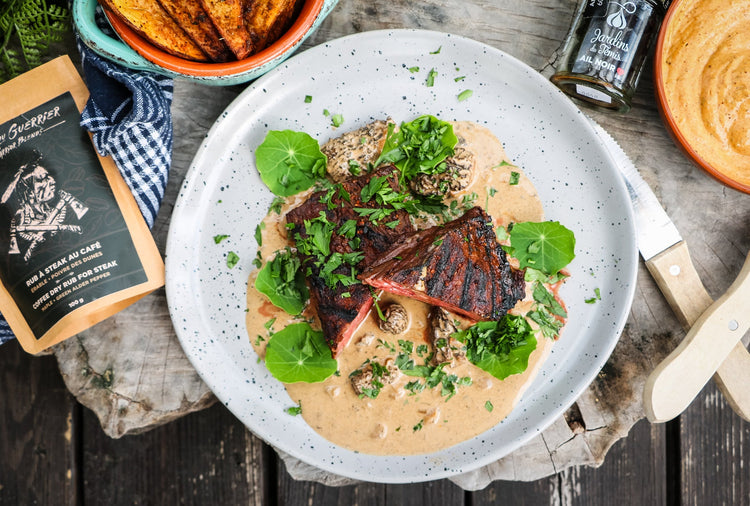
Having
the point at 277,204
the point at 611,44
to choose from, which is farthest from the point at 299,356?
the point at 611,44

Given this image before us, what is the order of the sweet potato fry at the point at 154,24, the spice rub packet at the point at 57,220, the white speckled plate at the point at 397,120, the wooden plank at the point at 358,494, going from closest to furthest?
1. the sweet potato fry at the point at 154,24
2. the spice rub packet at the point at 57,220
3. the white speckled plate at the point at 397,120
4. the wooden plank at the point at 358,494

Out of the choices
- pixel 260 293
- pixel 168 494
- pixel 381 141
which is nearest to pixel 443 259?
pixel 381 141

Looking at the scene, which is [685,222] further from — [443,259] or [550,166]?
[443,259]

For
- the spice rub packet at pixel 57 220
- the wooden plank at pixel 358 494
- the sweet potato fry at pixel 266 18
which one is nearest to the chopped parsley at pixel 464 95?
the sweet potato fry at pixel 266 18

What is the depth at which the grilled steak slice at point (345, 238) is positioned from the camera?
237 centimetres

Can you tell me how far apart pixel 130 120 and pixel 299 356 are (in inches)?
51.2

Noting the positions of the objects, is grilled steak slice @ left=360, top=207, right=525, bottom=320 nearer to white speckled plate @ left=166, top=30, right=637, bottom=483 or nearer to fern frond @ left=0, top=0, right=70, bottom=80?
white speckled plate @ left=166, top=30, right=637, bottom=483

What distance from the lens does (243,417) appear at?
2.56 m

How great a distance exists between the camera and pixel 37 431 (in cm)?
321

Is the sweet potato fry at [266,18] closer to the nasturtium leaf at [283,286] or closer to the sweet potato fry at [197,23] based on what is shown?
the sweet potato fry at [197,23]

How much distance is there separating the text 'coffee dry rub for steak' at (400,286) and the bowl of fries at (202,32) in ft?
1.61

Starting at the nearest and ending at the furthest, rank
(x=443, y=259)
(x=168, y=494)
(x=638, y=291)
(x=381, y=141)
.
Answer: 1. (x=443, y=259)
2. (x=381, y=141)
3. (x=638, y=291)
4. (x=168, y=494)

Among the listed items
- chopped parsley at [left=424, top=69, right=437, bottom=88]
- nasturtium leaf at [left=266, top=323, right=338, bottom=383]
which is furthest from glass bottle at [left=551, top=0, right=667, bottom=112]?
nasturtium leaf at [left=266, top=323, right=338, bottom=383]

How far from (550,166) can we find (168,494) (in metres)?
2.89
